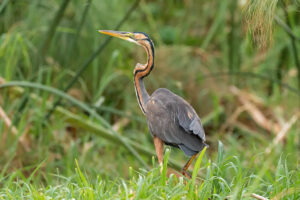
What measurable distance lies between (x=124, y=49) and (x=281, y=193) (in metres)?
4.16

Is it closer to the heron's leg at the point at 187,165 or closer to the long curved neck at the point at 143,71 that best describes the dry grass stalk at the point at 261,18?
the long curved neck at the point at 143,71

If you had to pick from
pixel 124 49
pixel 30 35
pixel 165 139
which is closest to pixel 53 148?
pixel 30 35

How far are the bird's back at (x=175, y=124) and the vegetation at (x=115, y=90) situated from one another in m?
0.53

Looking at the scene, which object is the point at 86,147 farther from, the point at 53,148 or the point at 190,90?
the point at 190,90

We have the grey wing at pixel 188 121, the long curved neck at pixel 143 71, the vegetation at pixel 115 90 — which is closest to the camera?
the grey wing at pixel 188 121

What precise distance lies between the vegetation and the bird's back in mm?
532

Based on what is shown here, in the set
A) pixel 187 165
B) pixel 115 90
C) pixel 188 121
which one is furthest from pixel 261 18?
pixel 115 90

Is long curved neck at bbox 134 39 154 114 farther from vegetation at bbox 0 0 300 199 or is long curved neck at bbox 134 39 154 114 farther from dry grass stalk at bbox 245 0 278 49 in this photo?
vegetation at bbox 0 0 300 199

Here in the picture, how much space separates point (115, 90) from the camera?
20.5 feet

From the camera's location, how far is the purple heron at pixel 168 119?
255 centimetres

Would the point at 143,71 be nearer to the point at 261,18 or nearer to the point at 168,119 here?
the point at 168,119

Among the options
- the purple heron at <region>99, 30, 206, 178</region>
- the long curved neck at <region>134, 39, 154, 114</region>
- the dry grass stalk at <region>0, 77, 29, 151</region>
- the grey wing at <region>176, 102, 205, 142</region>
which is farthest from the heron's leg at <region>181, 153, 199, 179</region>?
the dry grass stalk at <region>0, 77, 29, 151</region>

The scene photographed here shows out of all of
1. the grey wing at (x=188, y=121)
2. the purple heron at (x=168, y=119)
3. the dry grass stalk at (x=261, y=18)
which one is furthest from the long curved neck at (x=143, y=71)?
the dry grass stalk at (x=261, y=18)

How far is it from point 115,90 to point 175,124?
3697mm
